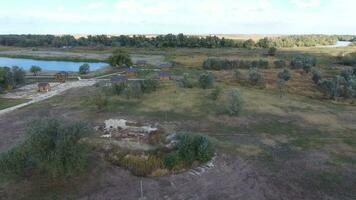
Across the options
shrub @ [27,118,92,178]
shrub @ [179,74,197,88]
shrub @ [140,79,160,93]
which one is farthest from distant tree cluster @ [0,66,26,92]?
shrub @ [27,118,92,178]

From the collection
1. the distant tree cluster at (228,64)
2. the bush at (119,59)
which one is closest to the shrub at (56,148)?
the bush at (119,59)

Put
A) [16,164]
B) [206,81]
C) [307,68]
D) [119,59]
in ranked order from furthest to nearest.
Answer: [119,59]
[307,68]
[206,81]
[16,164]

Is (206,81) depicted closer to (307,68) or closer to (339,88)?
(339,88)

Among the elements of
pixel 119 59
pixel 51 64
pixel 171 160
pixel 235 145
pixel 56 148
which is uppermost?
pixel 119 59

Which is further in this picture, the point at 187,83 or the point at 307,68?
the point at 307,68

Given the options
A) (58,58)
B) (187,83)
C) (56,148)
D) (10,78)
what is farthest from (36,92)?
(58,58)

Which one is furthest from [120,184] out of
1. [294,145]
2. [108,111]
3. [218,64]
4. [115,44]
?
[115,44]

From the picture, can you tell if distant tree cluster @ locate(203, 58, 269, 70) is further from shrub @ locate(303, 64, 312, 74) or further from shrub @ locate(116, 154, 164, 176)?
shrub @ locate(116, 154, 164, 176)
